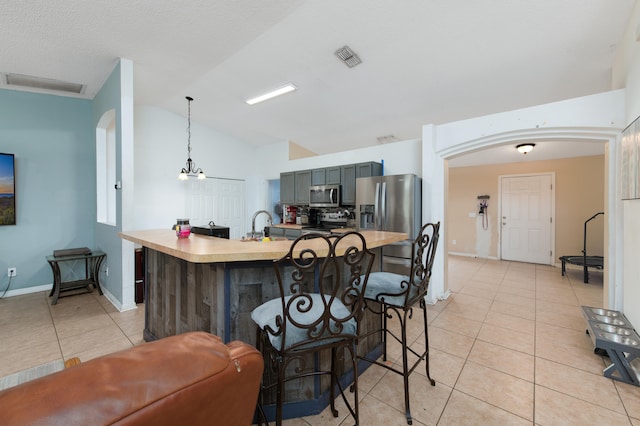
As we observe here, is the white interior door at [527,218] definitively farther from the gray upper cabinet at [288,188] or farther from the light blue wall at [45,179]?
the light blue wall at [45,179]

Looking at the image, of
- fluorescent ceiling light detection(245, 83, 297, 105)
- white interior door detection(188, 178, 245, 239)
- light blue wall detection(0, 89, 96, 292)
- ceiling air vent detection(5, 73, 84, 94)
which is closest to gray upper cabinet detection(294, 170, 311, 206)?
fluorescent ceiling light detection(245, 83, 297, 105)

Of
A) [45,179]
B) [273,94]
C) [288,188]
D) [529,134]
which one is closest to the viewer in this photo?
[529,134]

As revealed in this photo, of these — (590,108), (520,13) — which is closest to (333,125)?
(520,13)

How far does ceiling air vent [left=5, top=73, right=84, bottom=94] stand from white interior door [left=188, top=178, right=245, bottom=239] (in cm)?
239

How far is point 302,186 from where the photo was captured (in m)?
5.80

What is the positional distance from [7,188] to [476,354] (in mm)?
6181

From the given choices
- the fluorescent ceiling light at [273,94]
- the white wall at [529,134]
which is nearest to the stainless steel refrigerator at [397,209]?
the white wall at [529,134]

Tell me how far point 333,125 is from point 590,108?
147 inches

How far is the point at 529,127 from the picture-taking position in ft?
9.82

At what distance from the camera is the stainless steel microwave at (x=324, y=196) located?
5.05 m

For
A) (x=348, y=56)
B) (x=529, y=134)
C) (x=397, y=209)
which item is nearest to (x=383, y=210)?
(x=397, y=209)

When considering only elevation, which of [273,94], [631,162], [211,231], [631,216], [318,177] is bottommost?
[211,231]

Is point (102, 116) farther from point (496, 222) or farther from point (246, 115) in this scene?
point (496, 222)

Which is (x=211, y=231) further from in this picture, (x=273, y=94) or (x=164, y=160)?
(x=164, y=160)
